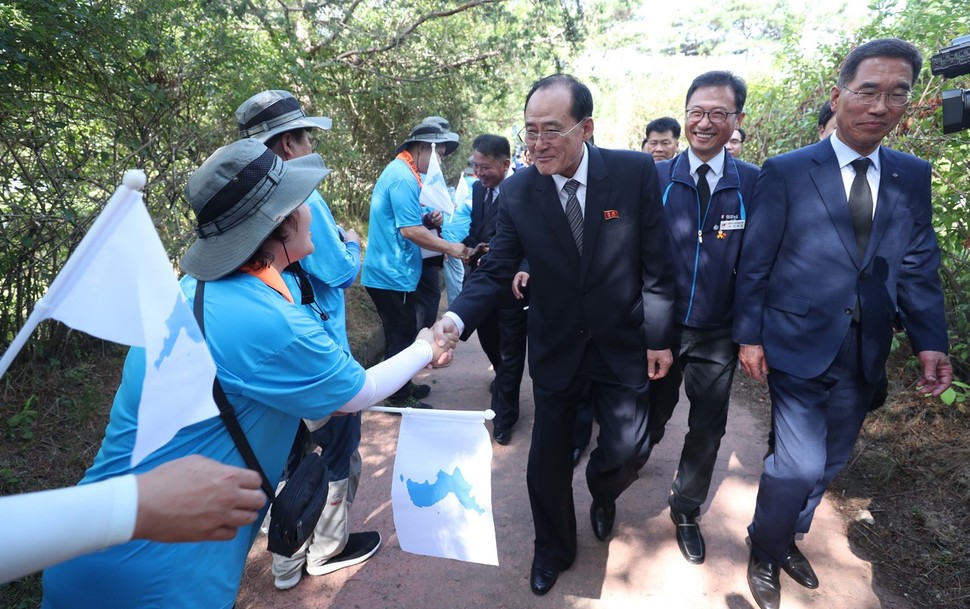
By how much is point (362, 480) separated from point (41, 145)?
2.88m

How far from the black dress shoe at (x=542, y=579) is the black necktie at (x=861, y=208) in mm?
2042

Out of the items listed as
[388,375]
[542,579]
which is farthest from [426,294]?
[388,375]

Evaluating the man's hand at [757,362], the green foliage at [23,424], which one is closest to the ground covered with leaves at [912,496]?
the man's hand at [757,362]

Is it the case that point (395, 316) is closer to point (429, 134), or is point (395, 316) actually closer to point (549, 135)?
point (429, 134)

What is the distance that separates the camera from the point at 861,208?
2379 mm

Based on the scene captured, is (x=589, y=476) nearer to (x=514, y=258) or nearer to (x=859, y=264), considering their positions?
(x=514, y=258)

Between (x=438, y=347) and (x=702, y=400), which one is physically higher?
(x=438, y=347)

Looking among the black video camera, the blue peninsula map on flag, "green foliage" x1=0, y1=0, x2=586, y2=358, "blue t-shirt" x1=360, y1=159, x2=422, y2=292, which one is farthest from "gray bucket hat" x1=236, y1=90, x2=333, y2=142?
the black video camera

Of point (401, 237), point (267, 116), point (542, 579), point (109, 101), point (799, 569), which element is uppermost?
point (109, 101)

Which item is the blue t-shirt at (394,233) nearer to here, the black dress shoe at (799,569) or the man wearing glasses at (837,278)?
the man wearing glasses at (837,278)

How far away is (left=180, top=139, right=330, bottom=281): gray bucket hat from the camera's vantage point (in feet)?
5.04

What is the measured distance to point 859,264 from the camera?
2.37 metres

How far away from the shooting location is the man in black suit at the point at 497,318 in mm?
4359

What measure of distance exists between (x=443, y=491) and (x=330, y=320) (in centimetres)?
89
